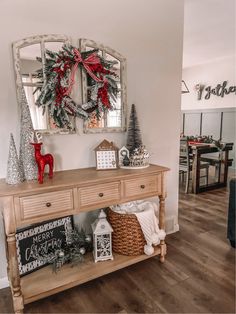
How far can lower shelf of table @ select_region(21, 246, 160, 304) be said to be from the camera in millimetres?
1668

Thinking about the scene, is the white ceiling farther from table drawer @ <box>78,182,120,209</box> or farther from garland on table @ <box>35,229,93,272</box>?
garland on table @ <box>35,229,93,272</box>

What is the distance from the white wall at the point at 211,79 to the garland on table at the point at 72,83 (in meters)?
4.36

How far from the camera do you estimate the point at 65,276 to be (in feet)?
5.88

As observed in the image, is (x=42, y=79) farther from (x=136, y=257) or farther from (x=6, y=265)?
(x=136, y=257)

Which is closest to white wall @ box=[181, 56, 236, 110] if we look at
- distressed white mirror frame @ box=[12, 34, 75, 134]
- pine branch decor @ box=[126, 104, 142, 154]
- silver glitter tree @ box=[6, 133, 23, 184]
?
pine branch decor @ box=[126, 104, 142, 154]

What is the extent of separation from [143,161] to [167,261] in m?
0.95

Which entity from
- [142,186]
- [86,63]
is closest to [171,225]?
[142,186]

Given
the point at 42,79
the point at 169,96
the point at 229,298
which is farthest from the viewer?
the point at 169,96

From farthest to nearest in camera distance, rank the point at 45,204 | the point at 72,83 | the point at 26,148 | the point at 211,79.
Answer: the point at 211,79 < the point at 72,83 < the point at 26,148 < the point at 45,204

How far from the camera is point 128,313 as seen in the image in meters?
1.59

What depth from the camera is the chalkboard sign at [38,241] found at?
71.9 inches

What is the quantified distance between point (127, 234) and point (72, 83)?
135 cm

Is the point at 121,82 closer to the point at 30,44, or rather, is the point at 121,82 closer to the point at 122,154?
the point at 122,154

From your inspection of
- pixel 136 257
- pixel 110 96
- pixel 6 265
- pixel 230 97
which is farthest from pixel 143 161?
pixel 230 97
